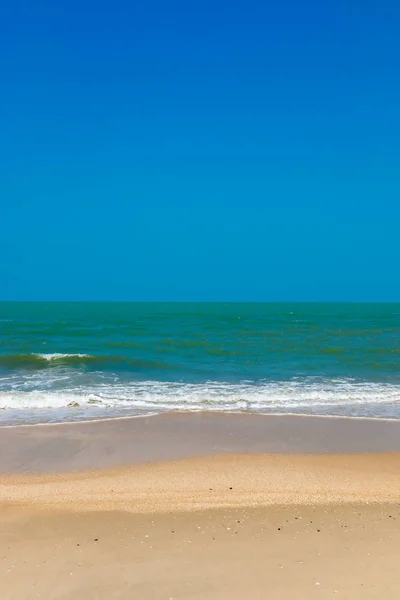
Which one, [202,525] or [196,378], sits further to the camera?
[196,378]

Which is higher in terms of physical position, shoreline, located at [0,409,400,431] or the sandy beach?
the sandy beach

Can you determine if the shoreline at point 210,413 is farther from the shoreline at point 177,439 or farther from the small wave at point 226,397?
the small wave at point 226,397

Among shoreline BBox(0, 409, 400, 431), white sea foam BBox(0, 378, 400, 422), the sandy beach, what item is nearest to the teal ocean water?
white sea foam BBox(0, 378, 400, 422)

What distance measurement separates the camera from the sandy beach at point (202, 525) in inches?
170

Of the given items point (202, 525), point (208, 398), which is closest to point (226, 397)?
point (208, 398)

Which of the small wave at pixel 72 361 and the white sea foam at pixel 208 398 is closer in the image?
the white sea foam at pixel 208 398

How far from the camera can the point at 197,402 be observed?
13.6 metres

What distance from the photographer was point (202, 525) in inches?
217

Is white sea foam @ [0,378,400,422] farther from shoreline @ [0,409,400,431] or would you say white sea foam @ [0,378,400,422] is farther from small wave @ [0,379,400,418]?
shoreline @ [0,409,400,431]

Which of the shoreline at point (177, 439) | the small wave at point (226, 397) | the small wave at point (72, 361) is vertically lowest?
the shoreline at point (177, 439)

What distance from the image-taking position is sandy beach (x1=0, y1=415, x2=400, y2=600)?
170 inches

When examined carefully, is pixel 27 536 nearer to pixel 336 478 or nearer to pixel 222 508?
pixel 222 508

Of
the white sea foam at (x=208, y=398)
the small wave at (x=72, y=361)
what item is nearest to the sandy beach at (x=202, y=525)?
the white sea foam at (x=208, y=398)

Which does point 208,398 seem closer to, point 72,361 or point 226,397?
point 226,397
